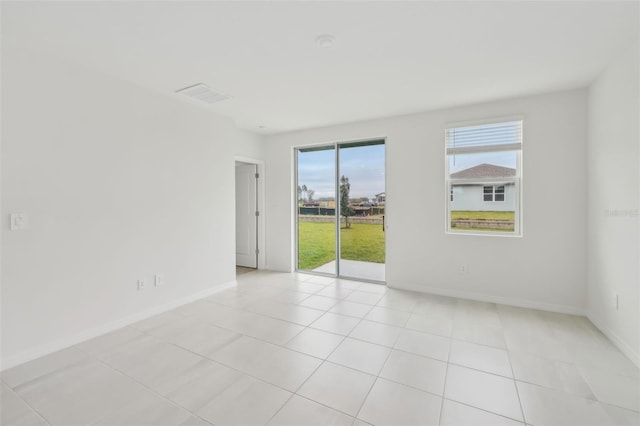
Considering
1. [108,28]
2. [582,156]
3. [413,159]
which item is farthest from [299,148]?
[582,156]

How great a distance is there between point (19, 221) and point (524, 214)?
17.1 ft

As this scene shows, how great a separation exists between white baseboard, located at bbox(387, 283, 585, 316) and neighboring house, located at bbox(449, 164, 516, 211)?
3.83 ft

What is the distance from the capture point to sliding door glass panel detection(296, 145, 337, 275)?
5188 millimetres

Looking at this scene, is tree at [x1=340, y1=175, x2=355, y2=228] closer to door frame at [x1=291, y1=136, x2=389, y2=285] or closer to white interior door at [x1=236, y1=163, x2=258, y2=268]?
door frame at [x1=291, y1=136, x2=389, y2=285]

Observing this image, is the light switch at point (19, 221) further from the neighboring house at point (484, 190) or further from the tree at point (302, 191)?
the neighboring house at point (484, 190)

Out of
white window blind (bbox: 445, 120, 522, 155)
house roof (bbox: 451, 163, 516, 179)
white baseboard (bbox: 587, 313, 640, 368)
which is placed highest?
white window blind (bbox: 445, 120, 522, 155)

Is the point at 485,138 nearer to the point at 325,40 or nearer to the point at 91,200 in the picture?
the point at 325,40

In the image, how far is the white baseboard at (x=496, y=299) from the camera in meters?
3.44

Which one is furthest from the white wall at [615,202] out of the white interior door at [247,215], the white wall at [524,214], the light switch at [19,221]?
the light switch at [19,221]

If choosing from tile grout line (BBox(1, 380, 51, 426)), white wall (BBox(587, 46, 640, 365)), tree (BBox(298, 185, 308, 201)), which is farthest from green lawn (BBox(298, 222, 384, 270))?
tile grout line (BBox(1, 380, 51, 426))

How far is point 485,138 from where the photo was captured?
389 centimetres

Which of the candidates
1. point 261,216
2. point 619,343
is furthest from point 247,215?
point 619,343

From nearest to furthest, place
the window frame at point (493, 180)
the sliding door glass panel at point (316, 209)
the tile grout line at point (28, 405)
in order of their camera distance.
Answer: the tile grout line at point (28, 405) → the window frame at point (493, 180) → the sliding door glass panel at point (316, 209)

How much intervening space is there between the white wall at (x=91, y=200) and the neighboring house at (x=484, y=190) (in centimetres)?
357
